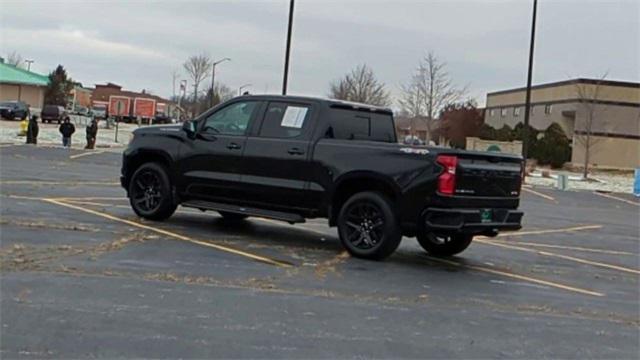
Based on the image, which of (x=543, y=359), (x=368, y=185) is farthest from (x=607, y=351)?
(x=368, y=185)

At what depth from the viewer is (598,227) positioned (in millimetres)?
17172

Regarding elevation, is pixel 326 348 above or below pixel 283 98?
below

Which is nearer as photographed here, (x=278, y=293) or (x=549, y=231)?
(x=278, y=293)

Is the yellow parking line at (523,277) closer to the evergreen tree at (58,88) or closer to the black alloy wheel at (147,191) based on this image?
the black alloy wheel at (147,191)

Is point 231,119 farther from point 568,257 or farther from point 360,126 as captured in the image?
point 568,257

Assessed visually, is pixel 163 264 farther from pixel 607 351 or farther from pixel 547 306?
pixel 607 351

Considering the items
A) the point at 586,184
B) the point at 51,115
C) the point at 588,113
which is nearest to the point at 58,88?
the point at 51,115

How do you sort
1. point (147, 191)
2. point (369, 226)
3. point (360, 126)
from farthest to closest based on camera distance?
1. point (147, 191)
2. point (360, 126)
3. point (369, 226)

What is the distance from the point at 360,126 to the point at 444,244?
6.20 ft

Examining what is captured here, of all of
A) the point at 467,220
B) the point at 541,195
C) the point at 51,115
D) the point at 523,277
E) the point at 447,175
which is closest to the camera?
the point at 447,175

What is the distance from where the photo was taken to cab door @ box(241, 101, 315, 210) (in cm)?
998

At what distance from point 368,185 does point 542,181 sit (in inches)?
1160

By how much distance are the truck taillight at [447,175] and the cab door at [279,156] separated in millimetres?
1815

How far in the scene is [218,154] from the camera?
10703 millimetres
